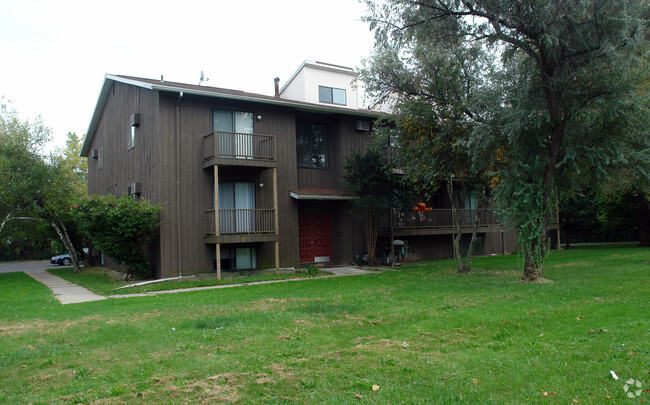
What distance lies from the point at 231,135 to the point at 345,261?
679 centimetres

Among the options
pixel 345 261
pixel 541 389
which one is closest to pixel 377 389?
pixel 541 389

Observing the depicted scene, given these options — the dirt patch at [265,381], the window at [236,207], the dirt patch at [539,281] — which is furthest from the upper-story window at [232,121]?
the dirt patch at [265,381]

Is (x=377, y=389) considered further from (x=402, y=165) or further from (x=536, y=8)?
(x=402, y=165)

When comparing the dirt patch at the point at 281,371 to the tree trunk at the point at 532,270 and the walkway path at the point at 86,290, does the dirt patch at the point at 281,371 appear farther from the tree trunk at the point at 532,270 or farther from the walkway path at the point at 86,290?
the walkway path at the point at 86,290

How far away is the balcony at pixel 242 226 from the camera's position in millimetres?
15695

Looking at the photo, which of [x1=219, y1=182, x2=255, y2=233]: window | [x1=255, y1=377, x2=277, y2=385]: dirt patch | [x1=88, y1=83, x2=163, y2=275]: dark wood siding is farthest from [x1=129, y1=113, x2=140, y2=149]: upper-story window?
[x1=255, y1=377, x2=277, y2=385]: dirt patch

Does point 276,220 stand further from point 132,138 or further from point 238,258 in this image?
point 132,138

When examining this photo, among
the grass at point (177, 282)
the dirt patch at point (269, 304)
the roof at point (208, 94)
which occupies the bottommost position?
the dirt patch at point (269, 304)

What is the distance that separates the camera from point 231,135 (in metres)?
16.2

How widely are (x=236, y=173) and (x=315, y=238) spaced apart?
4.33m

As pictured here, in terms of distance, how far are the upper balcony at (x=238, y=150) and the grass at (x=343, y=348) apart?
6.24 metres

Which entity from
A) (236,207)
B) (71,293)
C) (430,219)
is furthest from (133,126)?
(430,219)

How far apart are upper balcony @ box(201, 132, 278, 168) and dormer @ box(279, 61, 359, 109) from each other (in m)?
9.71

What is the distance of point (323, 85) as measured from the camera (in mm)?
26562
